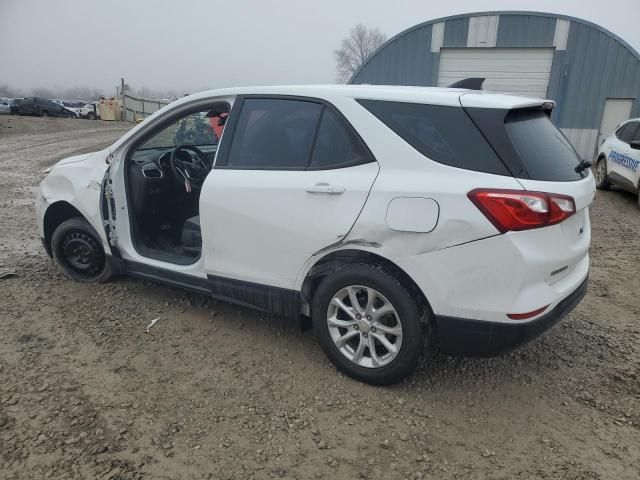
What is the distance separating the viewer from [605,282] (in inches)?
183

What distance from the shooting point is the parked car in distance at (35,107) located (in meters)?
32.9

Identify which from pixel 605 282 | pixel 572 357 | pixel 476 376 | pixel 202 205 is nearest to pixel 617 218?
pixel 605 282

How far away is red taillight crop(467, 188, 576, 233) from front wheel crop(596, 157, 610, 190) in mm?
8611

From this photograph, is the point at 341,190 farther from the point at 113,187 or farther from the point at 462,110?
the point at 113,187

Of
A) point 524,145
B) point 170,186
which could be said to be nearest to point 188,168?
point 170,186

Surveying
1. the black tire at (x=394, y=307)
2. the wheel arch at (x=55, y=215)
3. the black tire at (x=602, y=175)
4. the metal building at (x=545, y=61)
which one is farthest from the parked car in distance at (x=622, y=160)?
the wheel arch at (x=55, y=215)

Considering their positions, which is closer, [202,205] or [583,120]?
[202,205]

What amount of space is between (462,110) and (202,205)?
5.63ft

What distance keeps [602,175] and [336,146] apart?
8996 mm

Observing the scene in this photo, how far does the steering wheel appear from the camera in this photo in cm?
407

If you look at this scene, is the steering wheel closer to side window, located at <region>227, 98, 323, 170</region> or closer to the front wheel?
side window, located at <region>227, 98, 323, 170</region>

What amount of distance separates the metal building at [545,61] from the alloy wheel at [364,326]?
12471 millimetres

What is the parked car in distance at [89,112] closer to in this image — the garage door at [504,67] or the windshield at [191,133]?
the garage door at [504,67]

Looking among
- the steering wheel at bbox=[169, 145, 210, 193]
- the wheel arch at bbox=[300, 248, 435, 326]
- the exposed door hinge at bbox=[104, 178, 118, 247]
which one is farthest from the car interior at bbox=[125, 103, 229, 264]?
the wheel arch at bbox=[300, 248, 435, 326]
